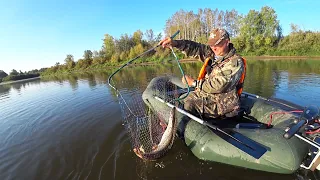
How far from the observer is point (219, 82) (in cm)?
324

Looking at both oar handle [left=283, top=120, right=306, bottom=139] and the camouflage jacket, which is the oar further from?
the camouflage jacket

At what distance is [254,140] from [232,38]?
1544 inches

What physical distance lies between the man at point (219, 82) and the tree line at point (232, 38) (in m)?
21.4

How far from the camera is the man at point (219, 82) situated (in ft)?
10.7

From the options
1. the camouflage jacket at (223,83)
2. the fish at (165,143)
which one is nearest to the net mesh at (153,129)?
the fish at (165,143)

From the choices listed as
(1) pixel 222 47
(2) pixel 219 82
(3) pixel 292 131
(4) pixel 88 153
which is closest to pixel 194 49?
(1) pixel 222 47

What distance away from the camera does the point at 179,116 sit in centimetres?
377

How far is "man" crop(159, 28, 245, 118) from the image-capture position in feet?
10.7

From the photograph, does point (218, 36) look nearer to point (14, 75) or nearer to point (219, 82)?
point (219, 82)

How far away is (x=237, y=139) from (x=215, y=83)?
940 mm

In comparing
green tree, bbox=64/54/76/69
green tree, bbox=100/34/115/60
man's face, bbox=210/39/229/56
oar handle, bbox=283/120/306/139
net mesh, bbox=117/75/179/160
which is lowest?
net mesh, bbox=117/75/179/160

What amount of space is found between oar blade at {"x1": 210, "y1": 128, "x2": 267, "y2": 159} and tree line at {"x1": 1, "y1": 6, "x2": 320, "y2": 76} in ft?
73.4

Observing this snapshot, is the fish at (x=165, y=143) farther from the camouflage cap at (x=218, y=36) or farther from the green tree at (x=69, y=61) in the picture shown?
the green tree at (x=69, y=61)

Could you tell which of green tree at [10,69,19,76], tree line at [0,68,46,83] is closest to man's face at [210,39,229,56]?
tree line at [0,68,46,83]
